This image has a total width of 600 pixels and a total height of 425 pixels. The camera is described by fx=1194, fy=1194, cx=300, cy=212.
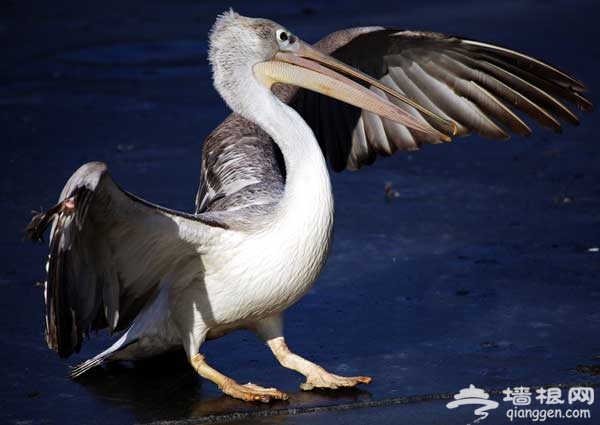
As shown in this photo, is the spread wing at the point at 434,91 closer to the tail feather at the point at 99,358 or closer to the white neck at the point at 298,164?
the white neck at the point at 298,164

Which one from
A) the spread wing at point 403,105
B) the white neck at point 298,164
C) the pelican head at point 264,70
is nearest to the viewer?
the white neck at point 298,164

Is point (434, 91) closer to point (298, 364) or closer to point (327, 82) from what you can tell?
point (327, 82)

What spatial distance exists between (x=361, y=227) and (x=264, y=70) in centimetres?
183

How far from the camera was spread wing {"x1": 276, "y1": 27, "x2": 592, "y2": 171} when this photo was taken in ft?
19.6

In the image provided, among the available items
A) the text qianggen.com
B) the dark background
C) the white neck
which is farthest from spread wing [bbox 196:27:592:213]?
the text qianggen.com

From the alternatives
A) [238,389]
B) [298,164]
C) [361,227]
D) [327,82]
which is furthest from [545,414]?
[361,227]

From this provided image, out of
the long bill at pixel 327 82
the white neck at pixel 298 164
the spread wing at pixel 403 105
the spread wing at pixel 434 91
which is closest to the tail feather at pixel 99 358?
the spread wing at pixel 403 105

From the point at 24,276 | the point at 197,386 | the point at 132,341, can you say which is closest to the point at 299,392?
the point at 197,386

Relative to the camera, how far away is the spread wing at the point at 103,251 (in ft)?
13.8

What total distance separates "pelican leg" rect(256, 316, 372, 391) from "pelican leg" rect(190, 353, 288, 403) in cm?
15

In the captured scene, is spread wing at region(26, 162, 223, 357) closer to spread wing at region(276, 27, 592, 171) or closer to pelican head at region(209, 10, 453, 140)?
pelican head at region(209, 10, 453, 140)

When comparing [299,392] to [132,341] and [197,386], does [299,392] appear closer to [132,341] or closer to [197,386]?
[197,386]

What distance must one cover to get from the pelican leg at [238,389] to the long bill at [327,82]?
1.28m

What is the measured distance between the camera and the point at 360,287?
603 cm
